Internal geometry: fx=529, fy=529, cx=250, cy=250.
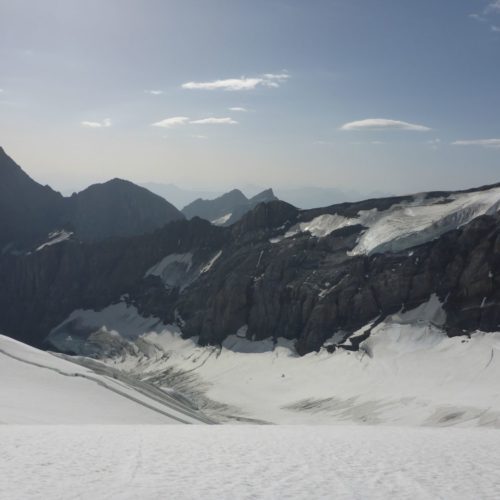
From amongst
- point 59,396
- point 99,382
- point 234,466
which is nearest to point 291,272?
point 99,382

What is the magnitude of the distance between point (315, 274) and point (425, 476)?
9145 centimetres

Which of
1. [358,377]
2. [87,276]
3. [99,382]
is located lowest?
[358,377]

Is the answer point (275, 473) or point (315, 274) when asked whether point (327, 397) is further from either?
point (275, 473)

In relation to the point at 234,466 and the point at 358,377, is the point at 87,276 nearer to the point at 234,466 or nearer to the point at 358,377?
the point at 358,377

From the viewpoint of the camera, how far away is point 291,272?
113 m

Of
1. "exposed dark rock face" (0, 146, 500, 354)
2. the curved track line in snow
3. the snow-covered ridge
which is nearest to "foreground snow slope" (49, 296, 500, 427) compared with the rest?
"exposed dark rock face" (0, 146, 500, 354)

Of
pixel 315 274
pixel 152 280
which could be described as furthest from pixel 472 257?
Answer: pixel 152 280

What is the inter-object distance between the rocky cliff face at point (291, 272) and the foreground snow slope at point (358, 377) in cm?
357

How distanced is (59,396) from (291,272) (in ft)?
260

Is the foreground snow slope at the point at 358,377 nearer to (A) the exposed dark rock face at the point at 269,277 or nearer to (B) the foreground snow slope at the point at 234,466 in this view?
(A) the exposed dark rock face at the point at 269,277

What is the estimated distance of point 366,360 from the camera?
85.6 metres

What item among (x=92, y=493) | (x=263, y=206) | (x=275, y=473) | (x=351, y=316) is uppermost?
(x=263, y=206)

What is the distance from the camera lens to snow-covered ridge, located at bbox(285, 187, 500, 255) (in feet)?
324

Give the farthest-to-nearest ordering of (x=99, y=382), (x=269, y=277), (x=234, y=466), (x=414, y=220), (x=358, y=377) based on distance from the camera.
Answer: (x=269, y=277)
(x=414, y=220)
(x=358, y=377)
(x=99, y=382)
(x=234, y=466)
